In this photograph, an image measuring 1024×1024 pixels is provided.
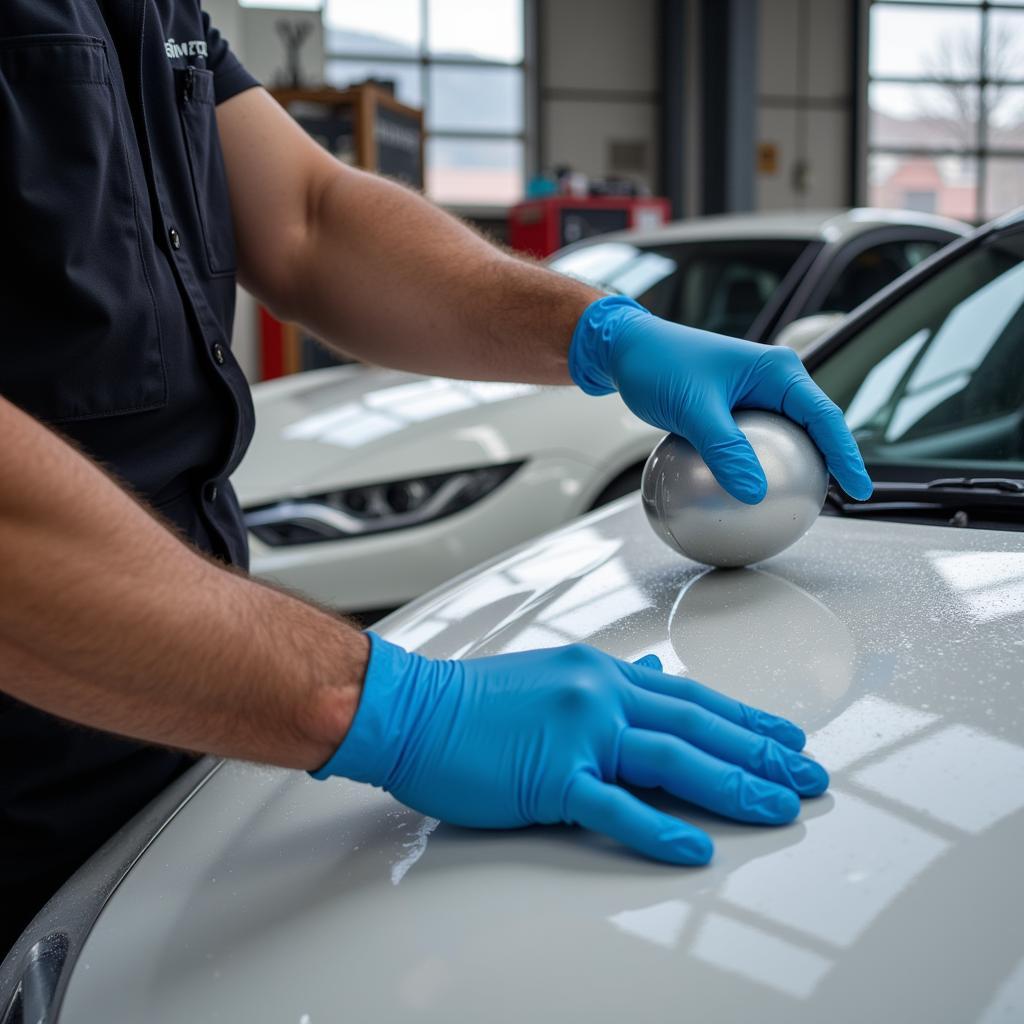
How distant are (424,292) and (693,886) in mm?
909

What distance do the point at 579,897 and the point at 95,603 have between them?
349 mm

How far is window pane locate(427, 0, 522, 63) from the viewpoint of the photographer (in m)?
10.2

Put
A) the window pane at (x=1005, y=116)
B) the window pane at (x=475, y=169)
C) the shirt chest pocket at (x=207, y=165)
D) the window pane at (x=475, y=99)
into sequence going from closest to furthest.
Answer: the shirt chest pocket at (x=207, y=165) < the window pane at (x=475, y=99) < the window pane at (x=475, y=169) < the window pane at (x=1005, y=116)

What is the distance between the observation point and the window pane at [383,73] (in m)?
10.0

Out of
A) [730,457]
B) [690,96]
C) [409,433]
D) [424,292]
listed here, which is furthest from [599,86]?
[730,457]

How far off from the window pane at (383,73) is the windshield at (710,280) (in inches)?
292

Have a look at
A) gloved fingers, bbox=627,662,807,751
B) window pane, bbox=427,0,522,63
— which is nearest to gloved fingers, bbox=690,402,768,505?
gloved fingers, bbox=627,662,807,751

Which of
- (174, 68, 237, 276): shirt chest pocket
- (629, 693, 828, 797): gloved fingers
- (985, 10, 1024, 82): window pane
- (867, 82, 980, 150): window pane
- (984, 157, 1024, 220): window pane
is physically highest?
(985, 10, 1024, 82): window pane

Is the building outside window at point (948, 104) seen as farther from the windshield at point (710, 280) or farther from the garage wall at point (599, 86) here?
the windshield at point (710, 280)

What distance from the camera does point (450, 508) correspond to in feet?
7.76

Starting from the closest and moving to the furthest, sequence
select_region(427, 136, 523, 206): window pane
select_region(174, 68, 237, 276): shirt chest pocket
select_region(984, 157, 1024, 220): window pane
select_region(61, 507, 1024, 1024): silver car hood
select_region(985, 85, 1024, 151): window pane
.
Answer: select_region(61, 507, 1024, 1024): silver car hood
select_region(174, 68, 237, 276): shirt chest pocket
select_region(427, 136, 523, 206): window pane
select_region(985, 85, 1024, 151): window pane
select_region(984, 157, 1024, 220): window pane

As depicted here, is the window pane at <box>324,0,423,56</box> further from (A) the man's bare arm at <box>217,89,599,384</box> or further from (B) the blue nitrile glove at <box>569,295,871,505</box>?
(B) the blue nitrile glove at <box>569,295,871,505</box>

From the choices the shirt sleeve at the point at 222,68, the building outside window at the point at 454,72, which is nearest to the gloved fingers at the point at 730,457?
the shirt sleeve at the point at 222,68

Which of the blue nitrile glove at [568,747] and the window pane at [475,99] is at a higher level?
the window pane at [475,99]
